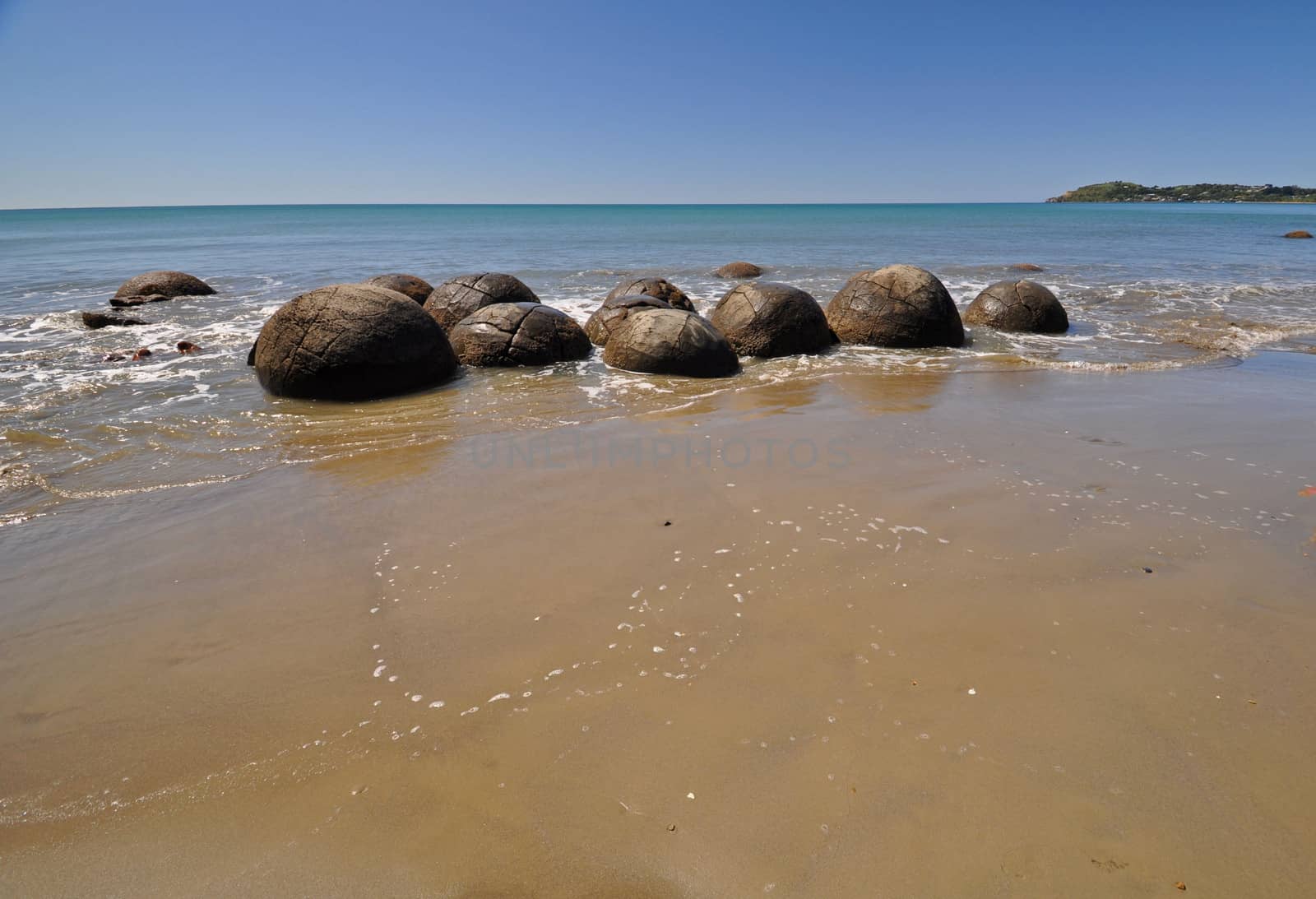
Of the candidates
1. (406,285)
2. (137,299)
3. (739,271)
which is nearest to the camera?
(406,285)

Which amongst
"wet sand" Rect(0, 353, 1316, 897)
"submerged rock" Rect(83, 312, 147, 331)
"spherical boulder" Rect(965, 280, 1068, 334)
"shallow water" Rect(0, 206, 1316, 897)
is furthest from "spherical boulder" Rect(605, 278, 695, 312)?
"submerged rock" Rect(83, 312, 147, 331)

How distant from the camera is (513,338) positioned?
8.79 metres

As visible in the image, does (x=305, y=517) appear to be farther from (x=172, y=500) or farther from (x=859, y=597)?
(x=859, y=597)

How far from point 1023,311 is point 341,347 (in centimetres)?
1001

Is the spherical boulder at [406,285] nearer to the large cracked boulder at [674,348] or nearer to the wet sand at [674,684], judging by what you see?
the large cracked boulder at [674,348]

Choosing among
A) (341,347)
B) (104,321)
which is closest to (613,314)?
(341,347)

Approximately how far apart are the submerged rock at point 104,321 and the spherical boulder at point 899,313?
1226 cm

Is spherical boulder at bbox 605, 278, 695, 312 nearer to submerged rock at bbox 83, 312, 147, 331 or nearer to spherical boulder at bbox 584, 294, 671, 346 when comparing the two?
spherical boulder at bbox 584, 294, 671, 346

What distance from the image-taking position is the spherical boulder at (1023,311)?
36.4ft

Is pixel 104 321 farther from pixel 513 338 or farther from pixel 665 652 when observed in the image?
pixel 665 652

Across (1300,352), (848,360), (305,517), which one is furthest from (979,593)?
(1300,352)

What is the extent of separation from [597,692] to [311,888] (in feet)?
3.62

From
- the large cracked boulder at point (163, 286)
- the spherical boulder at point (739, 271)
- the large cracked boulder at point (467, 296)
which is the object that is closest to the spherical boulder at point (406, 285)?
the large cracked boulder at point (467, 296)

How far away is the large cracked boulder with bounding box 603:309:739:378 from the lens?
26.8ft
